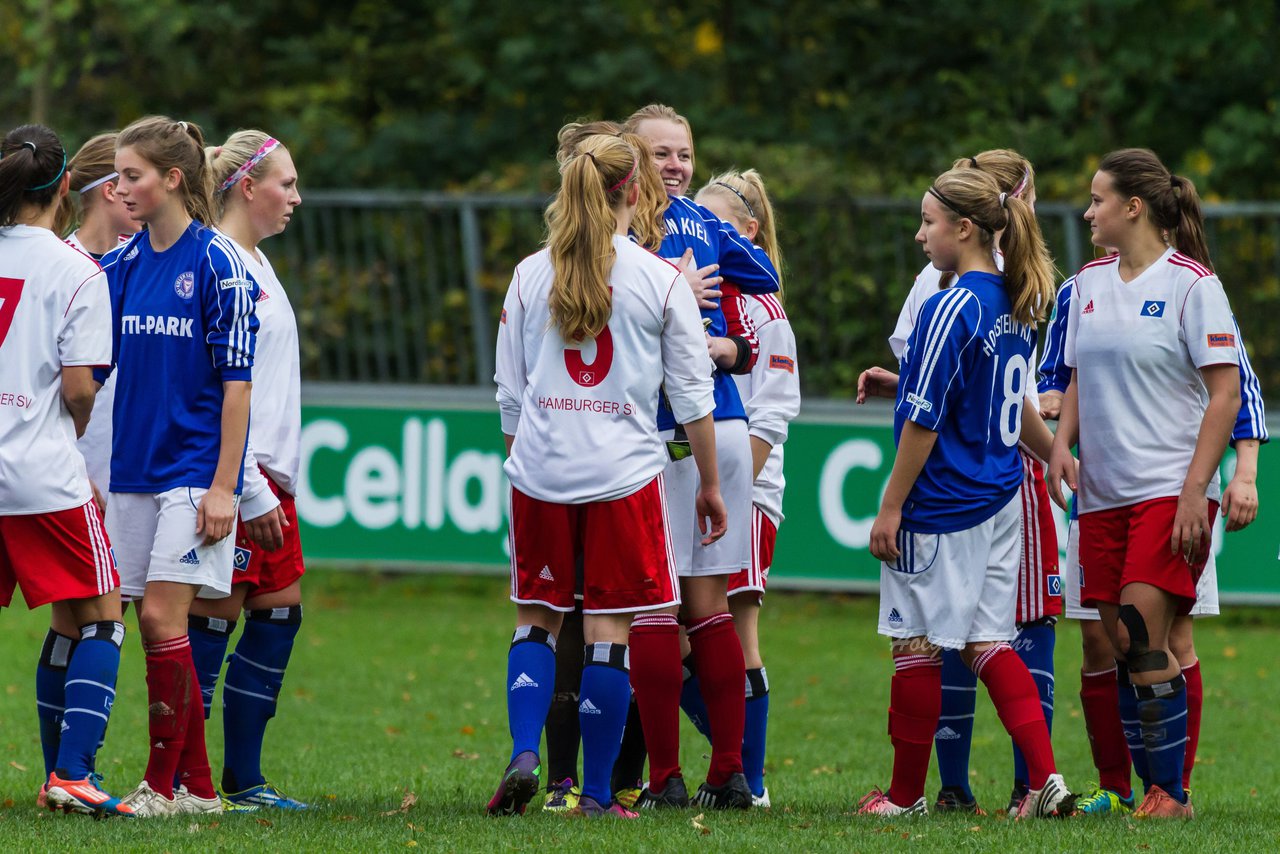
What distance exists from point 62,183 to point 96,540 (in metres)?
1.10

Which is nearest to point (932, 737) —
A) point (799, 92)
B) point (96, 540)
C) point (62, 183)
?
point (96, 540)

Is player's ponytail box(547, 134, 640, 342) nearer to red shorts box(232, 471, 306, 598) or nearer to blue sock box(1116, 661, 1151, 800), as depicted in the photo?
red shorts box(232, 471, 306, 598)

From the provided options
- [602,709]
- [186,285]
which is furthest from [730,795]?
[186,285]

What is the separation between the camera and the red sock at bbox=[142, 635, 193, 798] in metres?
5.44

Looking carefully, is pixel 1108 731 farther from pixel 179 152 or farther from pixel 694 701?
pixel 179 152

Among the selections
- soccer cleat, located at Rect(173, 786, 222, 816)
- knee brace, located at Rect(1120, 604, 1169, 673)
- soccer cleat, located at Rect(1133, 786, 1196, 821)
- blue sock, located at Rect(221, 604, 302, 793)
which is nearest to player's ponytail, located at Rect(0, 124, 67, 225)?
blue sock, located at Rect(221, 604, 302, 793)

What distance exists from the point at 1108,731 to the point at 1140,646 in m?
0.58

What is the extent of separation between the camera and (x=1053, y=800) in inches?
219

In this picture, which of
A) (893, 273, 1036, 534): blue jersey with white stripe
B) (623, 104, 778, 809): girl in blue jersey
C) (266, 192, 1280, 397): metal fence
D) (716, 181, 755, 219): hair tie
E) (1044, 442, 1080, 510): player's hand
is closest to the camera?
(893, 273, 1036, 534): blue jersey with white stripe

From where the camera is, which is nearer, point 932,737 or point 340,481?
point 932,737

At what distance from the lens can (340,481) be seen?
1274 cm

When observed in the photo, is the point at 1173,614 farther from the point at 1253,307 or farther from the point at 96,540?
the point at 1253,307

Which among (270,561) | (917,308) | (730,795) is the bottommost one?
(730,795)

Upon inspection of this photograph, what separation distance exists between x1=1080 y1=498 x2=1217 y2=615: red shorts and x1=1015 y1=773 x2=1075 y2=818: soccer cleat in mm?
696
